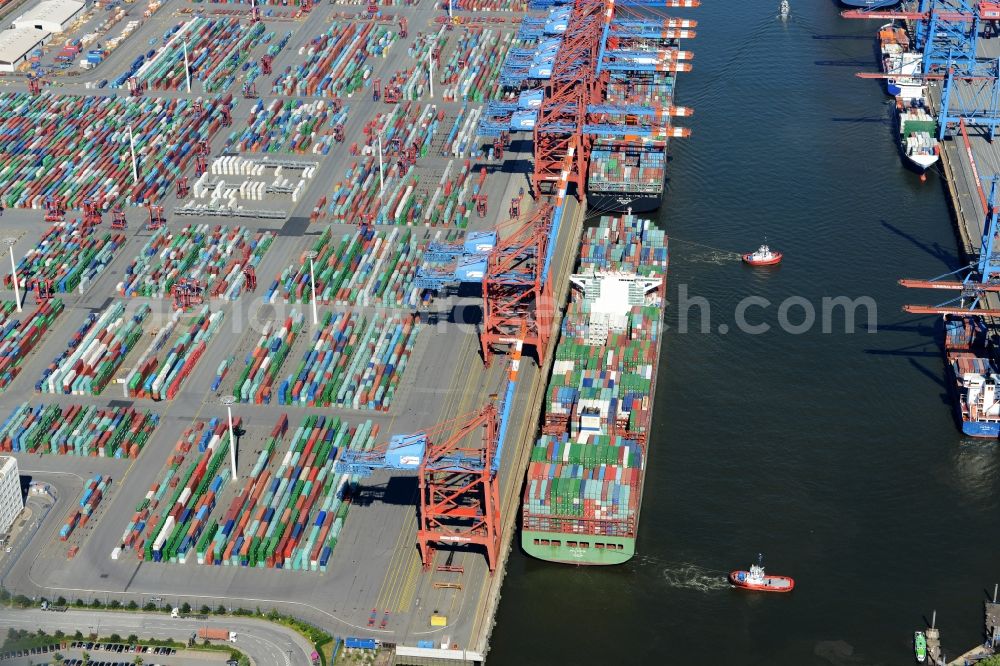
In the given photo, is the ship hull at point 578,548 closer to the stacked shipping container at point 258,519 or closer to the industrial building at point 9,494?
the stacked shipping container at point 258,519

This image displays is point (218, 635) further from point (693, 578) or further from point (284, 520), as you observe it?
point (693, 578)

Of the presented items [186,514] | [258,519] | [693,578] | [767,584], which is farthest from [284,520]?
[767,584]

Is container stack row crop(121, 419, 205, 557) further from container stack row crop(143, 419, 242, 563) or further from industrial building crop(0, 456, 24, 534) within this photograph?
industrial building crop(0, 456, 24, 534)

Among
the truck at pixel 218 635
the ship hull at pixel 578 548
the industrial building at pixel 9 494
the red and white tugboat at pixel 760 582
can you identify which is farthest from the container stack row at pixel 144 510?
the red and white tugboat at pixel 760 582

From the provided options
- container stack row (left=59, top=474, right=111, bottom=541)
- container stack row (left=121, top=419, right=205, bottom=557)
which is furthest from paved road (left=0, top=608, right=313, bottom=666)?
container stack row (left=59, top=474, right=111, bottom=541)

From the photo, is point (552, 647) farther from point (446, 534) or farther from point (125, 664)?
point (125, 664)

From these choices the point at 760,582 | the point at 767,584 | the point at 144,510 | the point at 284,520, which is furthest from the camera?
the point at 144,510

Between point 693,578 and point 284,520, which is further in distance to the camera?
point 284,520
